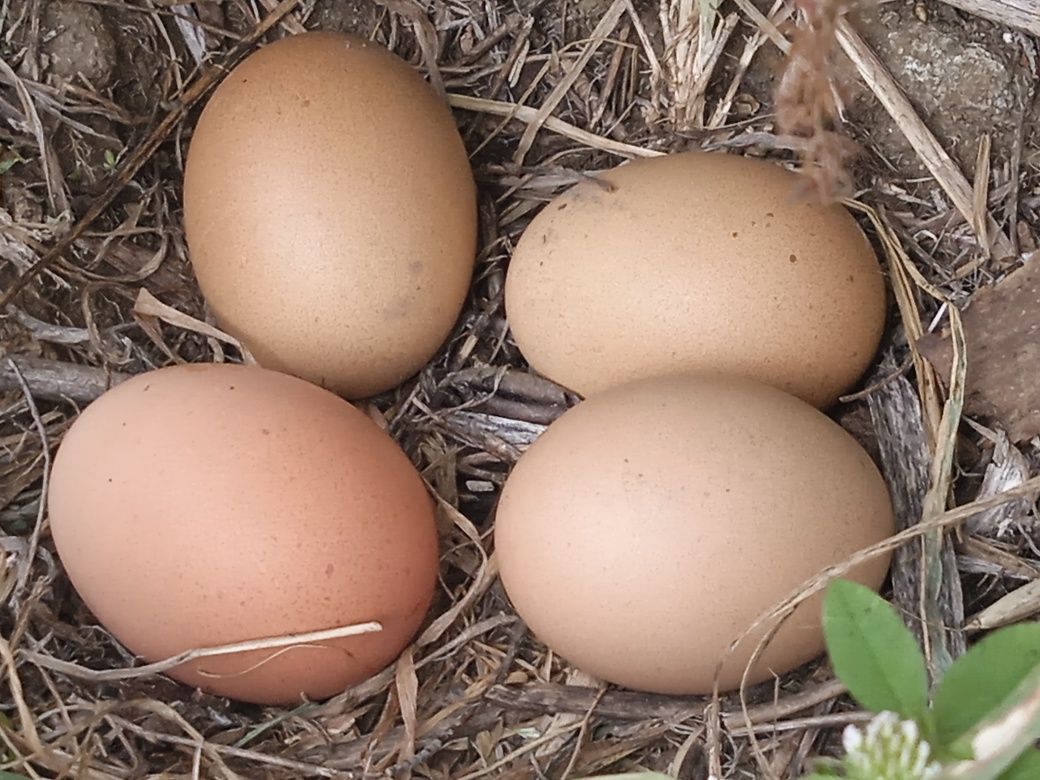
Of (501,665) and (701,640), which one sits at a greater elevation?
(701,640)

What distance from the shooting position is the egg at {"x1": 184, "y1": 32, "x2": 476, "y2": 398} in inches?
50.4

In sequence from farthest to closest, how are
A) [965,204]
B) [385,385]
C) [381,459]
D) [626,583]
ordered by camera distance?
1. [385,385]
2. [965,204]
3. [381,459]
4. [626,583]

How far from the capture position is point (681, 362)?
4.03ft

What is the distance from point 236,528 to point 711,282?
21.4 inches

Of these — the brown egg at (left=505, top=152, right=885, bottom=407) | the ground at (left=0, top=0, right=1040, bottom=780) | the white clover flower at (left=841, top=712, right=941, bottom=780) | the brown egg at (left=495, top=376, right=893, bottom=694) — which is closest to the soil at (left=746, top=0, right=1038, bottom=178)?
the ground at (left=0, top=0, right=1040, bottom=780)

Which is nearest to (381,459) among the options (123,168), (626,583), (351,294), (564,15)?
(351,294)

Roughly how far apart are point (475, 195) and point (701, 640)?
626 mm

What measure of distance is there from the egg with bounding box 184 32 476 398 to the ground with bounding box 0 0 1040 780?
12 cm

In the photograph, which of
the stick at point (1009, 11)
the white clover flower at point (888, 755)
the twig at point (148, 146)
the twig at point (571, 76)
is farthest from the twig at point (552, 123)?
the white clover flower at point (888, 755)

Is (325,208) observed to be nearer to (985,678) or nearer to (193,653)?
(193,653)

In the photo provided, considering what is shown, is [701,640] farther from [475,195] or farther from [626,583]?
[475,195]

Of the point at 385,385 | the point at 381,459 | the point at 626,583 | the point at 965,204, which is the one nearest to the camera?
the point at 626,583

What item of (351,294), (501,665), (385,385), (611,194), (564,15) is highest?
(564,15)

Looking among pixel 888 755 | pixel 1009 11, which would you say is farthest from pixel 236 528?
pixel 1009 11
